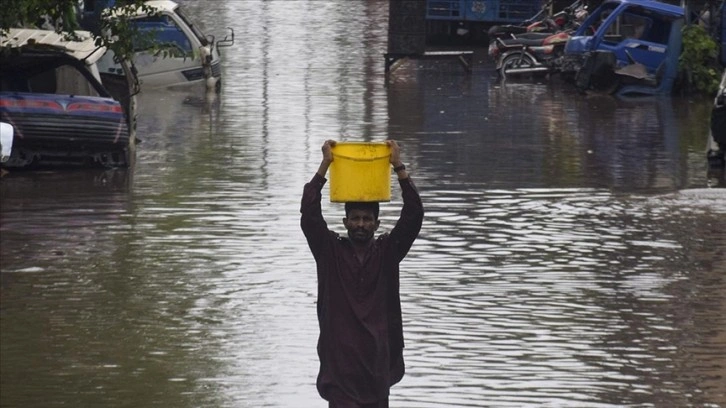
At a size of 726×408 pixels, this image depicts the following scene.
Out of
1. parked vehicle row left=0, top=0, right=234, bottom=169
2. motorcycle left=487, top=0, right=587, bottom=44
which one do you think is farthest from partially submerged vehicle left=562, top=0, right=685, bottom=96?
parked vehicle row left=0, top=0, right=234, bottom=169

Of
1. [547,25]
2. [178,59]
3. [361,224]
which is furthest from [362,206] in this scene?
[547,25]

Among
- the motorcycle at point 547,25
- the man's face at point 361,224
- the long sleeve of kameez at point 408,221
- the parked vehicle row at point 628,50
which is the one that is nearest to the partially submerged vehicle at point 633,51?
the parked vehicle row at point 628,50

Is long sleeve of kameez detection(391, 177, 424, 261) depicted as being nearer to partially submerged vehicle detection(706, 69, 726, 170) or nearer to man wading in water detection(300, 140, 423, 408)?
man wading in water detection(300, 140, 423, 408)

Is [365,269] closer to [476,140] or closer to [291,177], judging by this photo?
[291,177]

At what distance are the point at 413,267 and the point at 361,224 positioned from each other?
6.58 m

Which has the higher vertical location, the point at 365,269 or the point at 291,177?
the point at 365,269

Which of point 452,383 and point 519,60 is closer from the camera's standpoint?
point 452,383

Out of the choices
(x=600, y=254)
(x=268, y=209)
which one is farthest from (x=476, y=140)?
(x=600, y=254)

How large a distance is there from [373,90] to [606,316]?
58.3ft

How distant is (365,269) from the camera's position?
21.2ft

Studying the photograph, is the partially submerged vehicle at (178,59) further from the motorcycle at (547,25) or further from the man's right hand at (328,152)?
the man's right hand at (328,152)

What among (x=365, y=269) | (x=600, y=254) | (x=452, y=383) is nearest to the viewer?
(x=365, y=269)

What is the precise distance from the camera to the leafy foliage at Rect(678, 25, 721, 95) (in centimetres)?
2850

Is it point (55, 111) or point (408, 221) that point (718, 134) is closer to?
point (55, 111)
